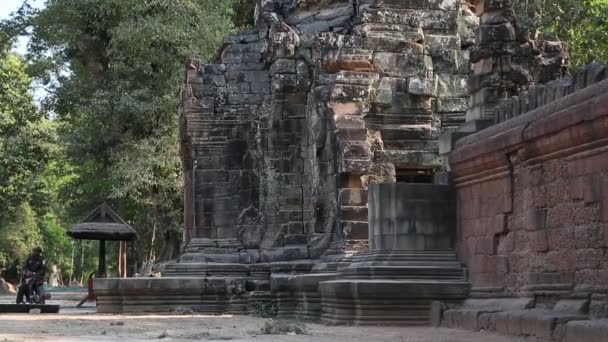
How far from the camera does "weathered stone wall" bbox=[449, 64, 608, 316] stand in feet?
30.3

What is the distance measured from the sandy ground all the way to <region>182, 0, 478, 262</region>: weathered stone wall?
9.06ft

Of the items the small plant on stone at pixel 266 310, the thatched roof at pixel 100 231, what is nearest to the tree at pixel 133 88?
the thatched roof at pixel 100 231

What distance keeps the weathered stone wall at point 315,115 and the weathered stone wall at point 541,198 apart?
149 inches

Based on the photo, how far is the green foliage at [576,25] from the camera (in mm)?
22891

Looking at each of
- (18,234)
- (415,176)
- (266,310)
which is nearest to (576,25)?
(415,176)

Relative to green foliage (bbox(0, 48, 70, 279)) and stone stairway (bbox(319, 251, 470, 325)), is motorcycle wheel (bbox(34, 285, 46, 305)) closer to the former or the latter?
stone stairway (bbox(319, 251, 470, 325))

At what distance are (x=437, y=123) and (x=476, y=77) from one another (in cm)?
415

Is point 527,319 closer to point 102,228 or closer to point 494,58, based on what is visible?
point 494,58

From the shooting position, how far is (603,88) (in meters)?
8.93

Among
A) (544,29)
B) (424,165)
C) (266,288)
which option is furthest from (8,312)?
(544,29)

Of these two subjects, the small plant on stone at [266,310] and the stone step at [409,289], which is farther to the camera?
the small plant on stone at [266,310]

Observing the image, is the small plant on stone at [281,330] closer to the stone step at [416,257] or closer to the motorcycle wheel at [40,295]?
the stone step at [416,257]

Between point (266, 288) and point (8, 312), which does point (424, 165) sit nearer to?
point (266, 288)

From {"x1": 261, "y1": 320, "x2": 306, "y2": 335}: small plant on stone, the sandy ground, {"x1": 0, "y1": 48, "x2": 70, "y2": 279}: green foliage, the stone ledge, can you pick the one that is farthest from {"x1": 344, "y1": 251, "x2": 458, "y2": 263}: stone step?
{"x1": 0, "y1": 48, "x2": 70, "y2": 279}: green foliage
